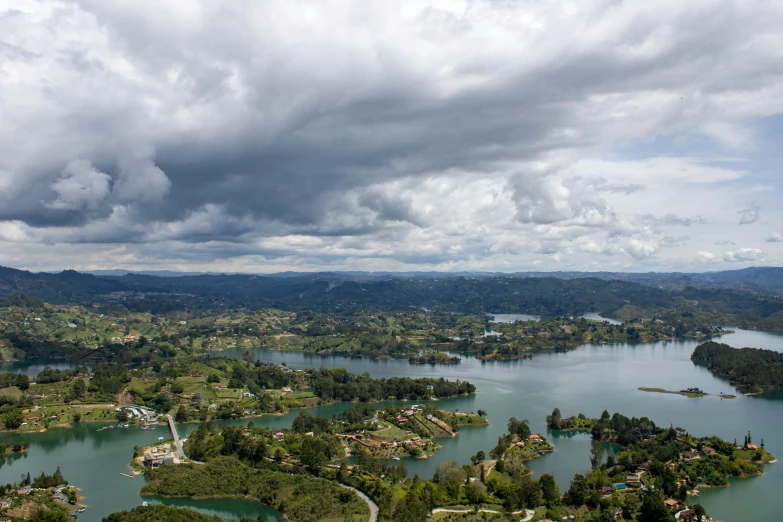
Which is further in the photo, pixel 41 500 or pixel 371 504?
pixel 371 504

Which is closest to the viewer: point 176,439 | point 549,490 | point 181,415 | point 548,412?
point 549,490

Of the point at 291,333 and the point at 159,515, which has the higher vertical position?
the point at 159,515

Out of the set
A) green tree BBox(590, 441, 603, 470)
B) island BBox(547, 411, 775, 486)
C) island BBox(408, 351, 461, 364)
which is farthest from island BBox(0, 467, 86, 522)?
island BBox(408, 351, 461, 364)

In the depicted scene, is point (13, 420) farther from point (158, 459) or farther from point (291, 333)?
point (291, 333)

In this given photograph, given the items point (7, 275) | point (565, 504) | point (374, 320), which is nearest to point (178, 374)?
point (565, 504)

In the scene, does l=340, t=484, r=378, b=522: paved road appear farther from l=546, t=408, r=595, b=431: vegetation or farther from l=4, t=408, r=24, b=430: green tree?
l=4, t=408, r=24, b=430: green tree

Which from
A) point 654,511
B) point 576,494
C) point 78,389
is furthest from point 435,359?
point 654,511

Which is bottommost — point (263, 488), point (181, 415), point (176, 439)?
point (181, 415)

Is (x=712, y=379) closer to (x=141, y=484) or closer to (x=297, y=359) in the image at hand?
(x=297, y=359)
